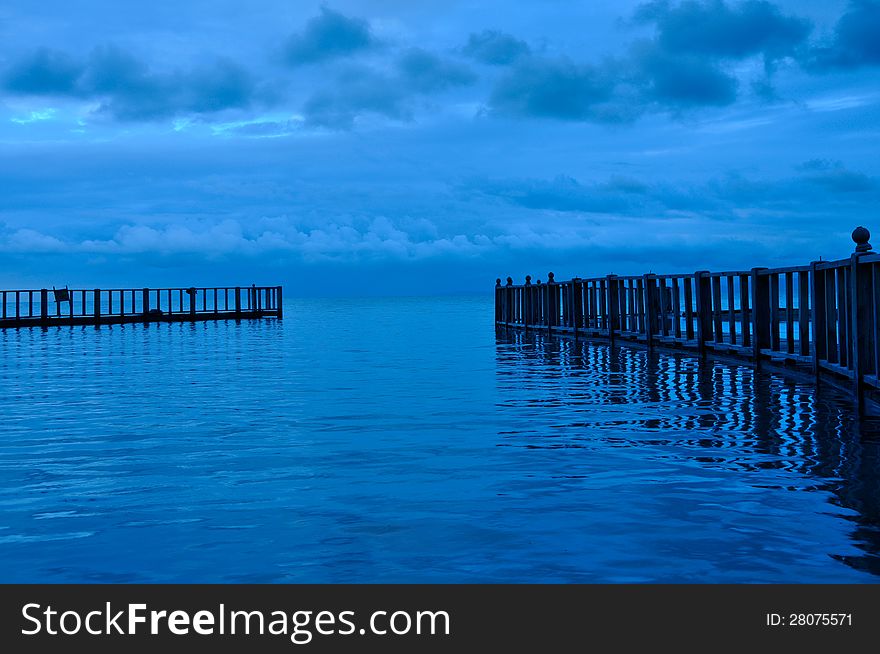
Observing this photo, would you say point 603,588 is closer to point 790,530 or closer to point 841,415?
point 790,530

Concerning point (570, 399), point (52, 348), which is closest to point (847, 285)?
point (570, 399)

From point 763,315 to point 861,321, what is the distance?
591 centimetres

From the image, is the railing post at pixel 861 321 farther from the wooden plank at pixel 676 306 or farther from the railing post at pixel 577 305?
the railing post at pixel 577 305

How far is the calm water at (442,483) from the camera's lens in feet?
17.5

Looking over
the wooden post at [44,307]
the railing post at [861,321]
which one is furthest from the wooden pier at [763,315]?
the wooden post at [44,307]

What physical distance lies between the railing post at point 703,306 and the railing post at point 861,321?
26.5 ft

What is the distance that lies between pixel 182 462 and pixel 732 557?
200 inches

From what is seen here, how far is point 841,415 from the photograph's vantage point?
35.8 ft

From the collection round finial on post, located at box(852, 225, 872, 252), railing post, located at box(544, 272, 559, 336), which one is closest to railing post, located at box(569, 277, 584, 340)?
railing post, located at box(544, 272, 559, 336)

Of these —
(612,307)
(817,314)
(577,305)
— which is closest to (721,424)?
(817,314)

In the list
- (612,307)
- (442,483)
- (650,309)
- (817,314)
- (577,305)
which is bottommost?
(442,483)

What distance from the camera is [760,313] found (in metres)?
16.6

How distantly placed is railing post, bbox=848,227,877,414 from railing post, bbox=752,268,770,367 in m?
5.29

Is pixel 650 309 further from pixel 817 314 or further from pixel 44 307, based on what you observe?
pixel 44 307
